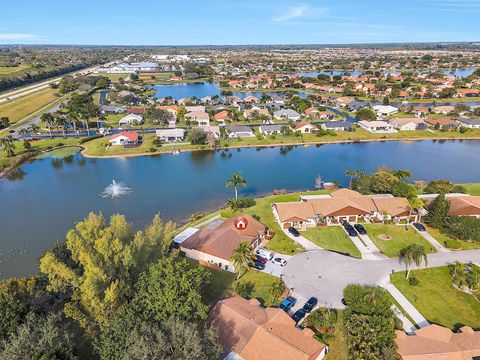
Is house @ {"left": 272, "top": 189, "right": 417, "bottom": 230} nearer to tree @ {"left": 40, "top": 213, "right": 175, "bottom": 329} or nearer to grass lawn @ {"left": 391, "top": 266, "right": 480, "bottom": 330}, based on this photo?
grass lawn @ {"left": 391, "top": 266, "right": 480, "bottom": 330}

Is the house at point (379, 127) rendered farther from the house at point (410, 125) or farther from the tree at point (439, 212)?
the tree at point (439, 212)

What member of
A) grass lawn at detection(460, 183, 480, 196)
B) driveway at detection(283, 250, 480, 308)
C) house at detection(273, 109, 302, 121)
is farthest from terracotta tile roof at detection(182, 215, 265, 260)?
house at detection(273, 109, 302, 121)

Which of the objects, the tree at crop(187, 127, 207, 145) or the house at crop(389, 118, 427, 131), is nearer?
the tree at crop(187, 127, 207, 145)

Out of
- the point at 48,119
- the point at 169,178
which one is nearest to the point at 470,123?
the point at 169,178

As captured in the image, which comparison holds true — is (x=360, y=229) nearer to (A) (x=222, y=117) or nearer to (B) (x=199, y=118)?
(B) (x=199, y=118)

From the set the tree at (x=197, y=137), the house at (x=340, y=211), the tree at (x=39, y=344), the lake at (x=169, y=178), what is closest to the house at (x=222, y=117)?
the tree at (x=197, y=137)

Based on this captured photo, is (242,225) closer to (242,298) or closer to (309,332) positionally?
(242,298)
